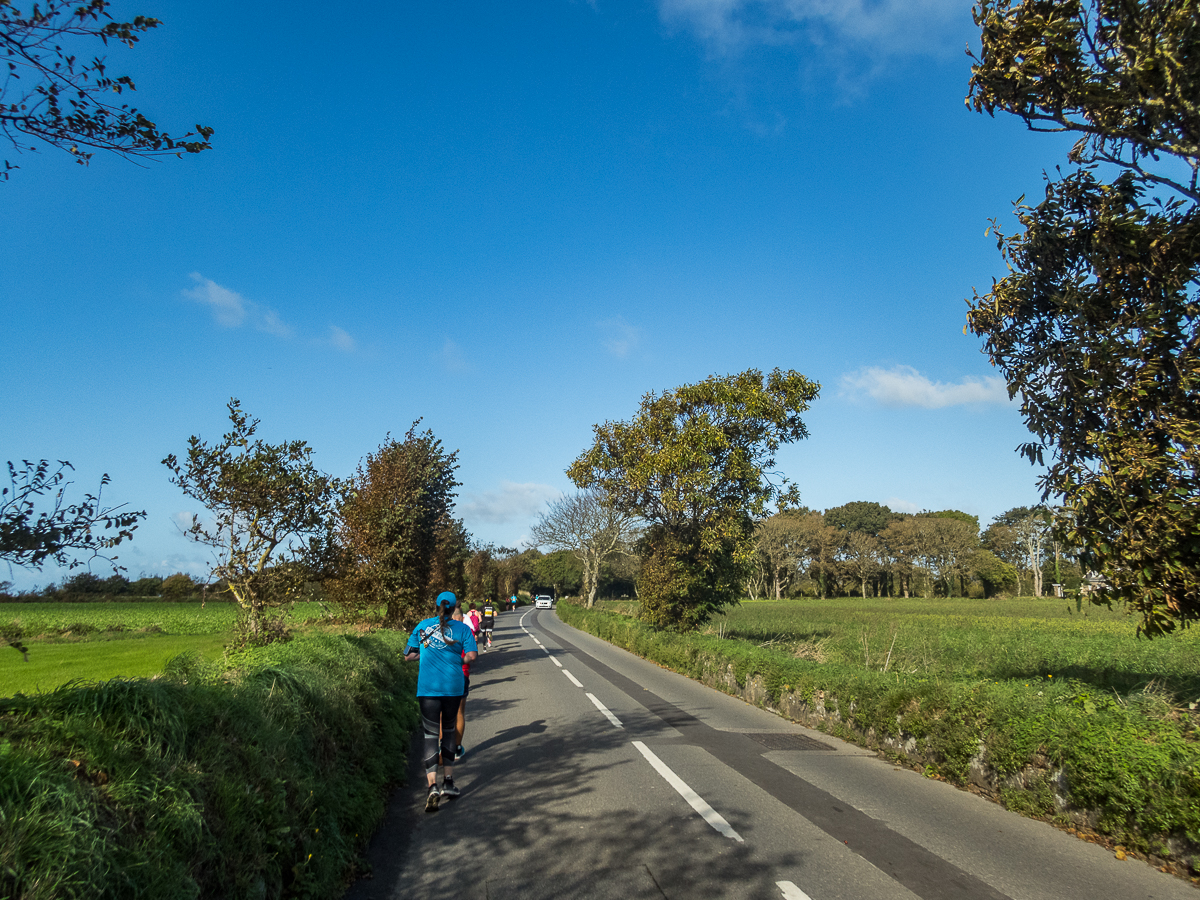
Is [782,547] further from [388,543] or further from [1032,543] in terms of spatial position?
[388,543]

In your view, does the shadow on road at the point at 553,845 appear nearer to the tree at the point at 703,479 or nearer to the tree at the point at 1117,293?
the tree at the point at 1117,293

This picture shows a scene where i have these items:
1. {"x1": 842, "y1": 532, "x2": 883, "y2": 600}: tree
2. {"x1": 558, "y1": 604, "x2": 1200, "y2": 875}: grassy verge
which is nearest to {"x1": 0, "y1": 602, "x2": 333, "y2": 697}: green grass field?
{"x1": 558, "y1": 604, "x2": 1200, "y2": 875}: grassy verge

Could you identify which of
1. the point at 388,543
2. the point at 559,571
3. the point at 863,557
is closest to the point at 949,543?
the point at 863,557

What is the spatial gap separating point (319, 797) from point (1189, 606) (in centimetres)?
816

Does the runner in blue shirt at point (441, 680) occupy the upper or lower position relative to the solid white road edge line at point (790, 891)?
upper

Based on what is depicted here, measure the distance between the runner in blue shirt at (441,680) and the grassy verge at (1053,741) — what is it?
5.37m

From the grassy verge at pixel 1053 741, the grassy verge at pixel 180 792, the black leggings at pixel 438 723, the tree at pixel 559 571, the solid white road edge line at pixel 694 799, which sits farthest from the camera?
the tree at pixel 559 571

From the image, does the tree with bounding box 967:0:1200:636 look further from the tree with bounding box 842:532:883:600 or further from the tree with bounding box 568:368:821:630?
the tree with bounding box 842:532:883:600

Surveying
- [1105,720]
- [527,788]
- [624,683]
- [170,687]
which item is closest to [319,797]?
[170,687]

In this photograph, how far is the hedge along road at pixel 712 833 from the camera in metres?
4.50

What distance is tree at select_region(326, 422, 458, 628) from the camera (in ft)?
60.1

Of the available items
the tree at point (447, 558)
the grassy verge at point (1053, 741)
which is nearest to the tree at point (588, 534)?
the tree at point (447, 558)

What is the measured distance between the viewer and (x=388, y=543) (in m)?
18.6

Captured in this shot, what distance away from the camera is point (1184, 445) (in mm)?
6578
